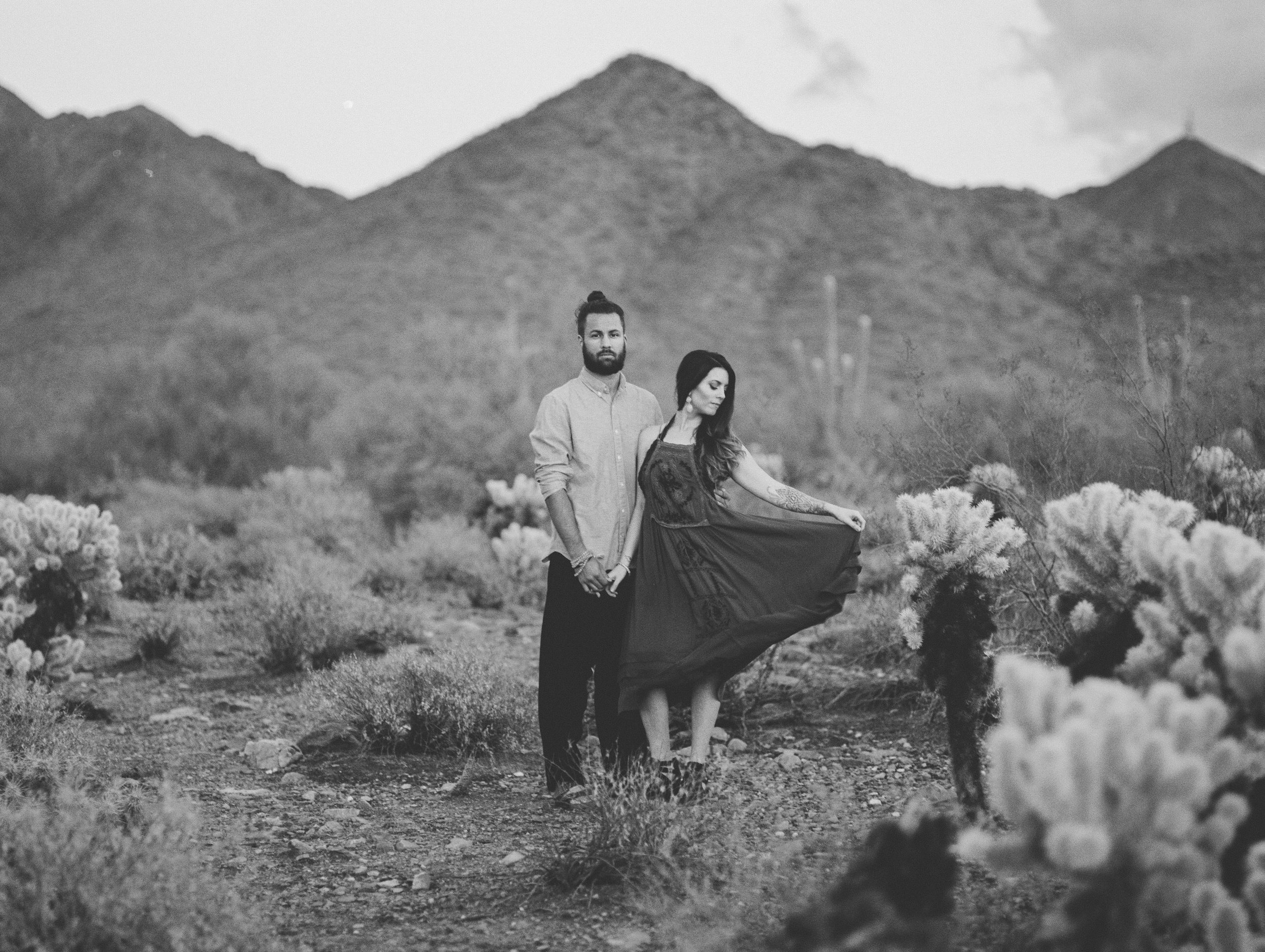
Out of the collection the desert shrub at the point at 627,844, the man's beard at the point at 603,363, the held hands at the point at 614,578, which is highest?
the man's beard at the point at 603,363

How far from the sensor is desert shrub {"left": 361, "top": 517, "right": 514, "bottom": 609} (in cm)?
1027

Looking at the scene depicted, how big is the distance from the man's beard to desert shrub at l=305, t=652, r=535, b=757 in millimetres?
1948

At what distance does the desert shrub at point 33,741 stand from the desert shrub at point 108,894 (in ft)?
3.22

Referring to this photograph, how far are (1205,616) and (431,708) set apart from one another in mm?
3793

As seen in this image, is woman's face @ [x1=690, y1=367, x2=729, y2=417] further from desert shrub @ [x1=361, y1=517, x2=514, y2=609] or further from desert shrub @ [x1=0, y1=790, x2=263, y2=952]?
desert shrub @ [x1=361, y1=517, x2=514, y2=609]

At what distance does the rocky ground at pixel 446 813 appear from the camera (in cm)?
328

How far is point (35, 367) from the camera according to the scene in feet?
122

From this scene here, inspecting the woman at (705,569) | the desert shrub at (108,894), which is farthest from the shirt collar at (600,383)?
the desert shrub at (108,894)

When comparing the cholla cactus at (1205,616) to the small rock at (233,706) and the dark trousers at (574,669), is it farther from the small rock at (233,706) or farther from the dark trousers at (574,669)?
the small rock at (233,706)

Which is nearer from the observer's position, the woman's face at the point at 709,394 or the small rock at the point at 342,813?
the woman's face at the point at 709,394

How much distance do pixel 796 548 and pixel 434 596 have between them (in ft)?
21.9

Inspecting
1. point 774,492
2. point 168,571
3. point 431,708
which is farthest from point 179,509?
point 774,492

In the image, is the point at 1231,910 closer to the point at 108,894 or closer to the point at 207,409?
the point at 108,894

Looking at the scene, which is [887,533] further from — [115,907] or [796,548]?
[115,907]
